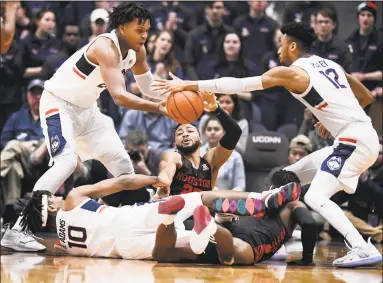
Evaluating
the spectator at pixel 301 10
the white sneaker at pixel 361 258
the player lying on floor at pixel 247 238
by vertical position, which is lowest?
the white sneaker at pixel 361 258

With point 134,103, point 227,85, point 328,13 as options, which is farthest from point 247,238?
point 328,13

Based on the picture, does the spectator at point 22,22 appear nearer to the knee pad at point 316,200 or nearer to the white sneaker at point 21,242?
the white sneaker at point 21,242

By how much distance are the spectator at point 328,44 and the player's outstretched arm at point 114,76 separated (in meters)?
4.78

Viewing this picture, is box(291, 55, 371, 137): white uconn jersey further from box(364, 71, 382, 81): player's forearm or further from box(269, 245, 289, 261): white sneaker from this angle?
box(364, 71, 382, 81): player's forearm

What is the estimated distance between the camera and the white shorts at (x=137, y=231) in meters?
6.40

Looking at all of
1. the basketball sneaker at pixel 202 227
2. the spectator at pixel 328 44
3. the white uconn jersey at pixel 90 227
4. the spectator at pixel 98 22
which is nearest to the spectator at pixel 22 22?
the spectator at pixel 98 22

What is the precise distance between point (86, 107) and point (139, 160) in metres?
2.25

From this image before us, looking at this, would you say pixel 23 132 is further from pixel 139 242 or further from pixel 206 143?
pixel 139 242

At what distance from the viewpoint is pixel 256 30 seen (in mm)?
11953

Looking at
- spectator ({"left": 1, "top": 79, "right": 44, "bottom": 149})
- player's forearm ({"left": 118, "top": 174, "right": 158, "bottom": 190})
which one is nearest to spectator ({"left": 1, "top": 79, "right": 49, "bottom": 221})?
spectator ({"left": 1, "top": 79, "right": 44, "bottom": 149})

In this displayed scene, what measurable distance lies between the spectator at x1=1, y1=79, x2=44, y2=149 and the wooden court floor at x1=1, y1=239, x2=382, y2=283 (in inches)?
136

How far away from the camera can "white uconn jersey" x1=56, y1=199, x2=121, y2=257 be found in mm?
6504

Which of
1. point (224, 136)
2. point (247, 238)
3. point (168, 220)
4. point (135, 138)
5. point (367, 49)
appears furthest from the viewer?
point (367, 49)

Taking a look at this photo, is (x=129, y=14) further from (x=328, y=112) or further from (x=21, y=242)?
(x=21, y=242)
